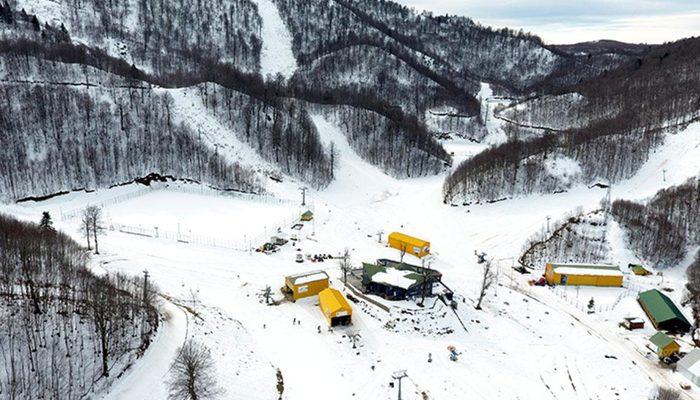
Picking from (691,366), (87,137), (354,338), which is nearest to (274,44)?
(87,137)

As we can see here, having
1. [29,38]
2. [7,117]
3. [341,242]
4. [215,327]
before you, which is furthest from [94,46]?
[215,327]

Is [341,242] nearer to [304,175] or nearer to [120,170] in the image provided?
[304,175]

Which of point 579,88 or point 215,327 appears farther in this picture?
point 579,88

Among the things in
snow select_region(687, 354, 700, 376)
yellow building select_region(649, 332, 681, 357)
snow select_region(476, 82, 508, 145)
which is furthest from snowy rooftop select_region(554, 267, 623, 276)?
snow select_region(476, 82, 508, 145)

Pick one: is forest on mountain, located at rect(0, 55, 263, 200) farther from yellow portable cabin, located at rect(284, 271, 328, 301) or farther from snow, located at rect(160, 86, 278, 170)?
yellow portable cabin, located at rect(284, 271, 328, 301)

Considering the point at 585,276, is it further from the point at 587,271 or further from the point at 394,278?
the point at 394,278

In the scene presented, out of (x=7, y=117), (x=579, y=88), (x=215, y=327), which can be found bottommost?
(x=215, y=327)
